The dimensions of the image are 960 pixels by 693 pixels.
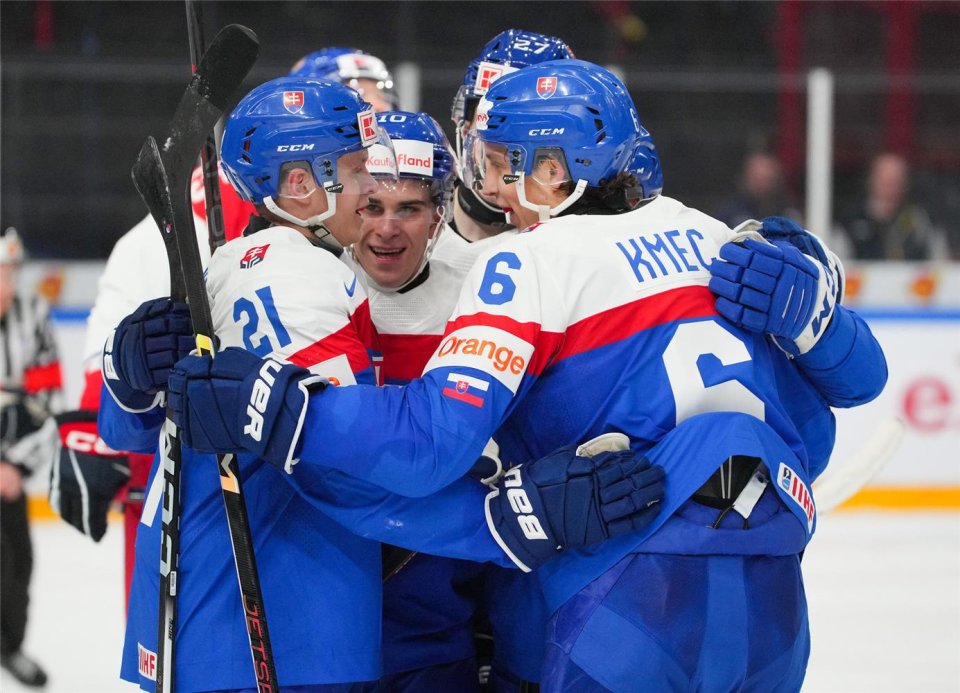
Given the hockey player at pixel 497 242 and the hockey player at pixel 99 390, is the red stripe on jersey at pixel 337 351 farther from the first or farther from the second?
the hockey player at pixel 99 390

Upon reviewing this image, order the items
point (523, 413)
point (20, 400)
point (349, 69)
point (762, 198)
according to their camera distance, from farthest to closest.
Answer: point (762, 198)
point (20, 400)
point (349, 69)
point (523, 413)

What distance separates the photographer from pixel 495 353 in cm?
161

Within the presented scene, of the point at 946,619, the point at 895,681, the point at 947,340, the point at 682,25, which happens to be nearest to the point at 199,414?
the point at 895,681

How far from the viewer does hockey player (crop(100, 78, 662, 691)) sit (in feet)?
5.53

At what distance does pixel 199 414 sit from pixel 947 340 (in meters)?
4.89

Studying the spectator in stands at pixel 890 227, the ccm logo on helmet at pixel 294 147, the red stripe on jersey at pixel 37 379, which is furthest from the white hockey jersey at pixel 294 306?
the spectator in stands at pixel 890 227

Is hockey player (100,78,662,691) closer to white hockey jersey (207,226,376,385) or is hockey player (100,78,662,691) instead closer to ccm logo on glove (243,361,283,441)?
white hockey jersey (207,226,376,385)

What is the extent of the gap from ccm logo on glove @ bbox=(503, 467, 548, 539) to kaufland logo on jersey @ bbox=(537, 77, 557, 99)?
49 centimetres

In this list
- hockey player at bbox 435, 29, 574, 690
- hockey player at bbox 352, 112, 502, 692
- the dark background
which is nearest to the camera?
hockey player at bbox 435, 29, 574, 690

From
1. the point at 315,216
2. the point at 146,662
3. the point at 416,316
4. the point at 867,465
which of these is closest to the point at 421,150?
the point at 416,316

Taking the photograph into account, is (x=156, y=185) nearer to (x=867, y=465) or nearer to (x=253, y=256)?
(x=253, y=256)

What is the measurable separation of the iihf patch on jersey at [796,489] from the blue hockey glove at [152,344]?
749 mm

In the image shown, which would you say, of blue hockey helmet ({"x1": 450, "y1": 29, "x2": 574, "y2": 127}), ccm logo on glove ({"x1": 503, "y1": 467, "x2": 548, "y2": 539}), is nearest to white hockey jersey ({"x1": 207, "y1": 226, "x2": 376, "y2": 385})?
ccm logo on glove ({"x1": 503, "y1": 467, "x2": 548, "y2": 539})

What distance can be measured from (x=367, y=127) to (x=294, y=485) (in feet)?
1.62
